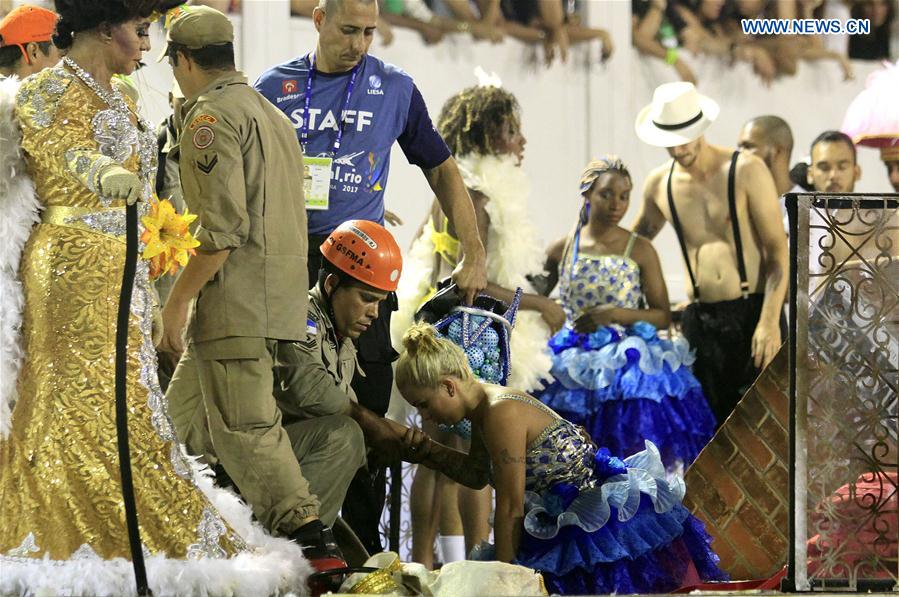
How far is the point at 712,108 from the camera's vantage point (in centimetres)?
693

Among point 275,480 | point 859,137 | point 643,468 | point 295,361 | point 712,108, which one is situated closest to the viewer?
point 275,480

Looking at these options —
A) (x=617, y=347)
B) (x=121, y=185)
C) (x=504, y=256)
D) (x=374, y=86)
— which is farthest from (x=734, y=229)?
(x=121, y=185)

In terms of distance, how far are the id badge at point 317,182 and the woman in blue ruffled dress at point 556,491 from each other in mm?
522

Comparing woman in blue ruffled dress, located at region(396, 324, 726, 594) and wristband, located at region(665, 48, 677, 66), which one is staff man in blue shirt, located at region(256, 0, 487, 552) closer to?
woman in blue ruffled dress, located at region(396, 324, 726, 594)

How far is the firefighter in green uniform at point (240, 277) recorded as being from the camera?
3717mm

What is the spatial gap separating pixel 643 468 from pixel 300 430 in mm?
1039

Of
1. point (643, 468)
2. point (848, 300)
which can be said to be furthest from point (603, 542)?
point (848, 300)

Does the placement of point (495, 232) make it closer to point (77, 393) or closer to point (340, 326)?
point (340, 326)

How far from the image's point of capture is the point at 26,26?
4.63m

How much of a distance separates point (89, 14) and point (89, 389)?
908 mm

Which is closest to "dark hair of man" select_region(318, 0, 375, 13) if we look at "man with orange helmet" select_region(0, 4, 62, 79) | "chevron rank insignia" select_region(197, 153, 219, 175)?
"man with orange helmet" select_region(0, 4, 62, 79)

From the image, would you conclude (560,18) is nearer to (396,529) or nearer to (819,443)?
(396,529)

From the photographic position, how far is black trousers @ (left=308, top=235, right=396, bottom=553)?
15.0 feet

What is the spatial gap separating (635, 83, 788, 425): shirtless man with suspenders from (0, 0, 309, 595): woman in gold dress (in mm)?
2974
